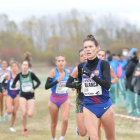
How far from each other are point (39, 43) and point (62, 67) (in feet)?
177

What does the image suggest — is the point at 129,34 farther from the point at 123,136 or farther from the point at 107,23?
the point at 123,136

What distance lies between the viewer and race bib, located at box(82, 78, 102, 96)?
4.10 metres

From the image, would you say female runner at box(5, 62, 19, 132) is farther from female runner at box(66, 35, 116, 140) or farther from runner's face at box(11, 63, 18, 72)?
female runner at box(66, 35, 116, 140)

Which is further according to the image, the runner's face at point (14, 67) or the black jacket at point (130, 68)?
the black jacket at point (130, 68)

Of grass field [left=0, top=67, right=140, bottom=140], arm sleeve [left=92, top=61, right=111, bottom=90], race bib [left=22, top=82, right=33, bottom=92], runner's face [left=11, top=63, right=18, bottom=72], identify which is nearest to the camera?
arm sleeve [left=92, top=61, right=111, bottom=90]

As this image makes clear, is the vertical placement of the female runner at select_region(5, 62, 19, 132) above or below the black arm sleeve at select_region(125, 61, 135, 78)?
below

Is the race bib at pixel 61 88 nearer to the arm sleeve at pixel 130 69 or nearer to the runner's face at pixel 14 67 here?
the runner's face at pixel 14 67

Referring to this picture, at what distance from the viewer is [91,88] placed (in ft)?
13.5

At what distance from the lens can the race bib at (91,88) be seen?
4098 mm

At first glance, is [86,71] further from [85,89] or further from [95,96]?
[95,96]

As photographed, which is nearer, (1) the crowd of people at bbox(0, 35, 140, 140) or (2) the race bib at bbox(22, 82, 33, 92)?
(1) the crowd of people at bbox(0, 35, 140, 140)

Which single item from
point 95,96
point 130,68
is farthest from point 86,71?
point 130,68

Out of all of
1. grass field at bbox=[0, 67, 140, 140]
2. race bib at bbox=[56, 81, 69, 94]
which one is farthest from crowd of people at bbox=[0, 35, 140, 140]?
grass field at bbox=[0, 67, 140, 140]

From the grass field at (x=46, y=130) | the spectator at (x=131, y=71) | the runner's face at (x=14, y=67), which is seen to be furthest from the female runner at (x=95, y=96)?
the spectator at (x=131, y=71)
